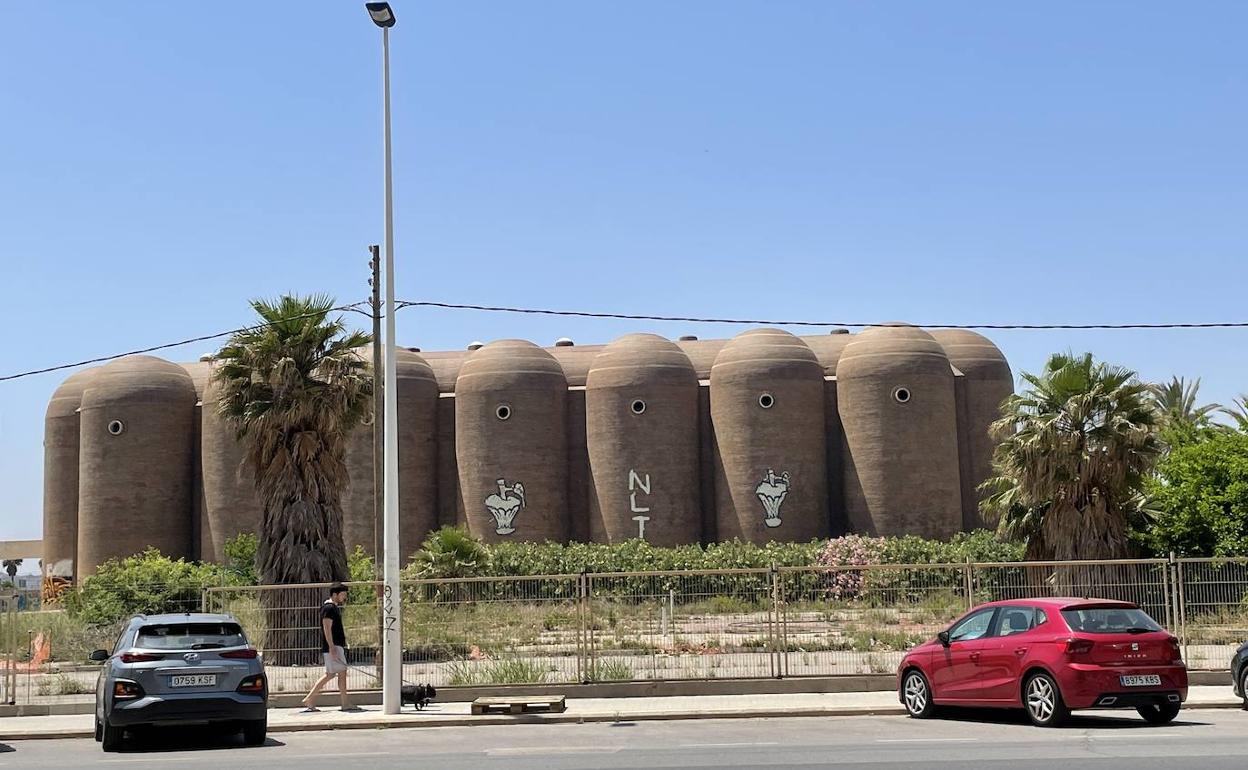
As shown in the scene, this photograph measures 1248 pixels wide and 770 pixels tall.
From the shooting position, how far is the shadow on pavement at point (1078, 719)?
14938 millimetres

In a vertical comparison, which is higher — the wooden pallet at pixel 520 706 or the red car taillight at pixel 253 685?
the red car taillight at pixel 253 685

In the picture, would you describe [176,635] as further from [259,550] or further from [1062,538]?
[1062,538]

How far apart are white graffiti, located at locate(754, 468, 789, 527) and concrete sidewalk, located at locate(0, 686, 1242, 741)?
28.2 m

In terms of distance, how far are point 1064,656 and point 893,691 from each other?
5.93 meters

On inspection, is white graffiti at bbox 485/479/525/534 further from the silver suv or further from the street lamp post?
the silver suv

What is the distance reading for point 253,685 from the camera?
14711 mm

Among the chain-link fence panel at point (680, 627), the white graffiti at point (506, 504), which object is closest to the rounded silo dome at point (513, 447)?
the white graffiti at point (506, 504)

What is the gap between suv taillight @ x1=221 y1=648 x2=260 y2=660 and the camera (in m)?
14.6

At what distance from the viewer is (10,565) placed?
6831 centimetres

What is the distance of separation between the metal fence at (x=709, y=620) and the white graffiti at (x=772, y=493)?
26.0 m

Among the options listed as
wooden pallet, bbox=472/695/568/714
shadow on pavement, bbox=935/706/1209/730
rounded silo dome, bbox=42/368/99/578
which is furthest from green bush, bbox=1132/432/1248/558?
rounded silo dome, bbox=42/368/99/578

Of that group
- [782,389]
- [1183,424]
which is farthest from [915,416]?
[1183,424]

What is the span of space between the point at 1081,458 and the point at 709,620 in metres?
12.4

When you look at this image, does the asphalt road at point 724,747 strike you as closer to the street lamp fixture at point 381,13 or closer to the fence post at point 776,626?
the fence post at point 776,626
